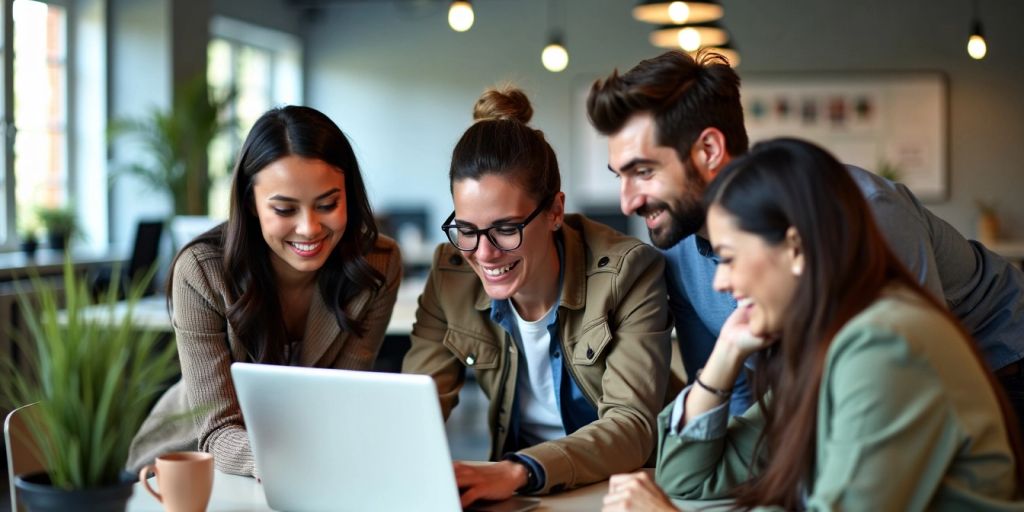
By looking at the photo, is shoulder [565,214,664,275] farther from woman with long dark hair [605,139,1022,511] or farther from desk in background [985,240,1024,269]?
desk in background [985,240,1024,269]

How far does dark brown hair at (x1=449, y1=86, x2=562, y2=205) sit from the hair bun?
11cm

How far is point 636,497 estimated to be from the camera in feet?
4.93

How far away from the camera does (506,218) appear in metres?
2.09

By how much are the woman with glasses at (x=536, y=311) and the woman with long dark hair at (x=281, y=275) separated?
0.17 meters

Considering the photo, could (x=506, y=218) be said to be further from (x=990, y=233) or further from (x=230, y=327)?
(x=990, y=233)

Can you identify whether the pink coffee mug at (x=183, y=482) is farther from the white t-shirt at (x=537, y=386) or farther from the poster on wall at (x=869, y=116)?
the poster on wall at (x=869, y=116)

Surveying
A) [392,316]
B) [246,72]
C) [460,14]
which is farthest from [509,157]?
[246,72]

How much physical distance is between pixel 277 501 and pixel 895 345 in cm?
96

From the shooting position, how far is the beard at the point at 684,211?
6.46 feet

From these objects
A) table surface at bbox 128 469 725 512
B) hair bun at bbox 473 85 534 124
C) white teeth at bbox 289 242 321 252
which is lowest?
table surface at bbox 128 469 725 512

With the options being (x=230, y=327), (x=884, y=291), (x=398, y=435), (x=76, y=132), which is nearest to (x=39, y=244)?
(x=76, y=132)

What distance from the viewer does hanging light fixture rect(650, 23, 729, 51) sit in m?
6.23

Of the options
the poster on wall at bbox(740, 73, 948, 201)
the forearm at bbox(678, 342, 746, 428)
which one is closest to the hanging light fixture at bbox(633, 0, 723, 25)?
the poster on wall at bbox(740, 73, 948, 201)

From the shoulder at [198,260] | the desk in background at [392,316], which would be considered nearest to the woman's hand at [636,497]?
the shoulder at [198,260]
